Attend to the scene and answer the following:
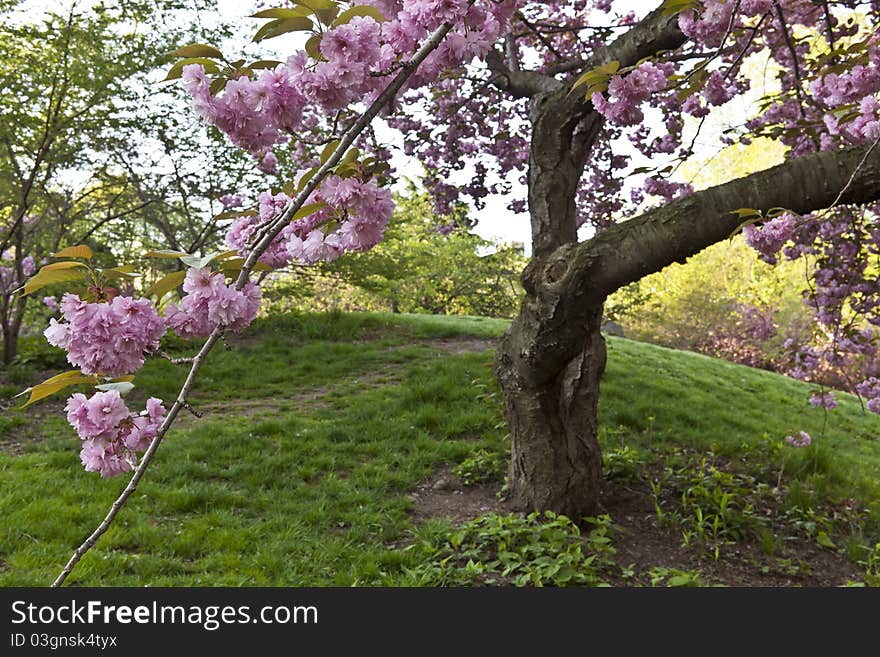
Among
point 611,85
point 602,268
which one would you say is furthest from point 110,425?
point 602,268

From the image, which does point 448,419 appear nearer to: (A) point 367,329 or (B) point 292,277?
(A) point 367,329

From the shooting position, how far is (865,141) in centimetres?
250

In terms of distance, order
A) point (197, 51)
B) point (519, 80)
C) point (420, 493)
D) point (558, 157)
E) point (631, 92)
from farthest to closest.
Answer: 1. point (519, 80)
2. point (420, 493)
3. point (558, 157)
4. point (631, 92)
5. point (197, 51)

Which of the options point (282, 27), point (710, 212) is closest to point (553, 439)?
point (710, 212)

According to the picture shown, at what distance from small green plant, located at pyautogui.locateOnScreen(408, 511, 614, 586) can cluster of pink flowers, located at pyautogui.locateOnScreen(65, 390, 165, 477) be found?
78.3 inches

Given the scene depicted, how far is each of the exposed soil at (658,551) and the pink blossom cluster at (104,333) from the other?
8.95ft

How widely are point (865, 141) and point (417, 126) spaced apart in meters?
4.20

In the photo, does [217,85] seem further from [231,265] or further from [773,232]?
[773,232]

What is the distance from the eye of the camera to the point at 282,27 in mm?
1059

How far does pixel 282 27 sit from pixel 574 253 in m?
2.16

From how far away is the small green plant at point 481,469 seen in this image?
4488mm

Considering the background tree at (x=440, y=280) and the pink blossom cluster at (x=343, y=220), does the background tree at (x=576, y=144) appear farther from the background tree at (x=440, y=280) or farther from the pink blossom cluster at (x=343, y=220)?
the background tree at (x=440, y=280)

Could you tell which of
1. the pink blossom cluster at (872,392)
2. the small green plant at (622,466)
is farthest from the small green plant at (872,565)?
the pink blossom cluster at (872,392)

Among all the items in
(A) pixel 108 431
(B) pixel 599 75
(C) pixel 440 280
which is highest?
(C) pixel 440 280
